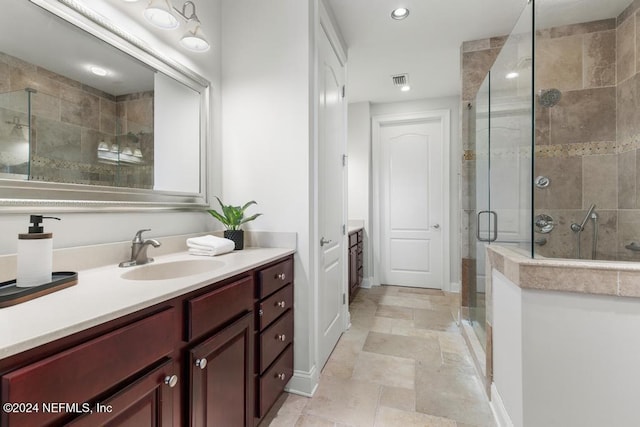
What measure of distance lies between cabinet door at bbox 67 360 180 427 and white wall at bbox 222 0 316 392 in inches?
37.5

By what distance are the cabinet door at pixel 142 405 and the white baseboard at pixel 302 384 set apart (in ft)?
3.35

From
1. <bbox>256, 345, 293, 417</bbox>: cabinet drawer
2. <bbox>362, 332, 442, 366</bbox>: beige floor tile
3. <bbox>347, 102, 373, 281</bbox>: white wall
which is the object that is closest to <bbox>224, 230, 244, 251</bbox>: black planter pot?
<bbox>256, 345, 293, 417</bbox>: cabinet drawer

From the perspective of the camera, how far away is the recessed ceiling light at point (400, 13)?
7.32ft

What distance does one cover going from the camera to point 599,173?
2217mm

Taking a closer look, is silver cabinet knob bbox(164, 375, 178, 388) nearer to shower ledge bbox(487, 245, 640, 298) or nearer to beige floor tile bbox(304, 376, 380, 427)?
beige floor tile bbox(304, 376, 380, 427)

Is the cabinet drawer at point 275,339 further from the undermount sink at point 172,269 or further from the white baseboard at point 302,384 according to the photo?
the undermount sink at point 172,269

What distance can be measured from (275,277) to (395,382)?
3.68 ft

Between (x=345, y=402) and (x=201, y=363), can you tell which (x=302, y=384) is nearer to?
(x=345, y=402)

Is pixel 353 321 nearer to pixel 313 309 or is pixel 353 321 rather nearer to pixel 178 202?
pixel 313 309

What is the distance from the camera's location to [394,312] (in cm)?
314

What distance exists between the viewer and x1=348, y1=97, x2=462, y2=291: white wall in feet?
12.8

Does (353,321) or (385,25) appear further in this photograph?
(353,321)

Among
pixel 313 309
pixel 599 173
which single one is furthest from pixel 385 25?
pixel 313 309

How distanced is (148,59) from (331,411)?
212cm
